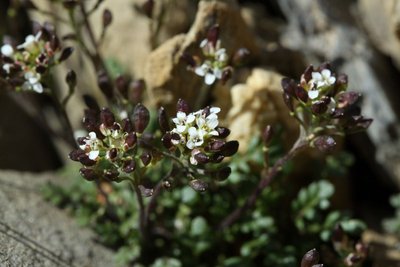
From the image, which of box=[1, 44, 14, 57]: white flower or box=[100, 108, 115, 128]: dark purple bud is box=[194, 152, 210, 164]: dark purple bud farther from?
box=[1, 44, 14, 57]: white flower

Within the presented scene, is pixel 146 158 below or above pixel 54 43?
below

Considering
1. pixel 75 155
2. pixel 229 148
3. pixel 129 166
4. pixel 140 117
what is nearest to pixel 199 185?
pixel 229 148

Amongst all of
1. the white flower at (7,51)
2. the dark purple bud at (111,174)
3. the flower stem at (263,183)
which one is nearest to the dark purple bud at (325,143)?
the flower stem at (263,183)

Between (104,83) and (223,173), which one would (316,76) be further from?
(104,83)

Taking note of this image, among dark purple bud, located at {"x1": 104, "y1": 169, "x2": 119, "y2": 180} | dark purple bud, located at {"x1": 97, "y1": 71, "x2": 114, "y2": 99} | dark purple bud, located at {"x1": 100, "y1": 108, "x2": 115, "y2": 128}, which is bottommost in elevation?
dark purple bud, located at {"x1": 104, "y1": 169, "x2": 119, "y2": 180}

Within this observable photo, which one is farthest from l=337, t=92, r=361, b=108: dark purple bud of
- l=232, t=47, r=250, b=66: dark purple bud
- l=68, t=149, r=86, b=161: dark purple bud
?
l=68, t=149, r=86, b=161: dark purple bud
